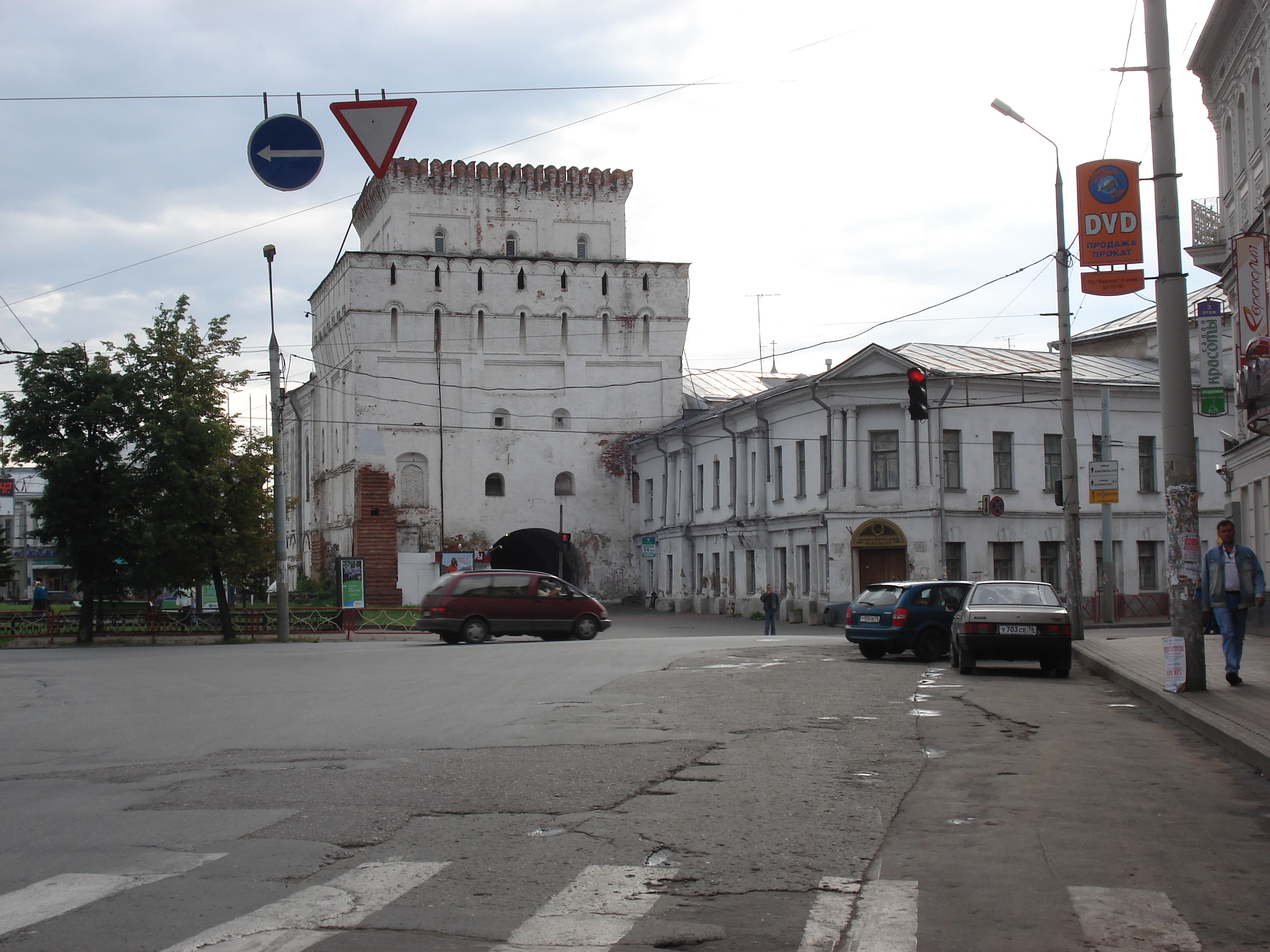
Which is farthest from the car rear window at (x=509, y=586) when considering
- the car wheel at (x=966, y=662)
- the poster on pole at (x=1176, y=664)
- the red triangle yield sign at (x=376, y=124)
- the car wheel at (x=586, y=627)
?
the poster on pole at (x=1176, y=664)

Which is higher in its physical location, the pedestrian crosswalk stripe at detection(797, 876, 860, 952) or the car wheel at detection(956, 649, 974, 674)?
the pedestrian crosswalk stripe at detection(797, 876, 860, 952)

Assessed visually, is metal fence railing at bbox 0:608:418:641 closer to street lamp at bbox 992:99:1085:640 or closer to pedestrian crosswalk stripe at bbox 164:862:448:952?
street lamp at bbox 992:99:1085:640

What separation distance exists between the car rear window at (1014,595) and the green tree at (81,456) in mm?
22980

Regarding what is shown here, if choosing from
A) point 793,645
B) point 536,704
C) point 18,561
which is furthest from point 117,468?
point 18,561

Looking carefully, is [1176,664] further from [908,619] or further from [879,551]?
[879,551]

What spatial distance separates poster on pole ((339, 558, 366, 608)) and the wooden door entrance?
16.3m

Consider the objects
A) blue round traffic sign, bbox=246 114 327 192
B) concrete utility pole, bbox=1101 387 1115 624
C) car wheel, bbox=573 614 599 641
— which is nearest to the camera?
blue round traffic sign, bbox=246 114 327 192

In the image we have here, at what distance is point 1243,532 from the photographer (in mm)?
Answer: 28922

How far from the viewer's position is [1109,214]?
1783 cm

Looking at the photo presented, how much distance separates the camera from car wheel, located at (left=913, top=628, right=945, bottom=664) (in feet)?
69.3

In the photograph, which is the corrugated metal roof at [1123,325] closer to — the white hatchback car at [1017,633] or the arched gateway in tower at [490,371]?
the arched gateway in tower at [490,371]

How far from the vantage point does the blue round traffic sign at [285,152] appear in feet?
42.7

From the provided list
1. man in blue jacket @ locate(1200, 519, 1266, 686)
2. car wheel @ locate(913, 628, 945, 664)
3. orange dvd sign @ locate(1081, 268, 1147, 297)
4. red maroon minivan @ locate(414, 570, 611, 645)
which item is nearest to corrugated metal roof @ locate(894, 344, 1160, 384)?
red maroon minivan @ locate(414, 570, 611, 645)

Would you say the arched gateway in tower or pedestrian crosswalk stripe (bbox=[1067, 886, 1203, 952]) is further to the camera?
the arched gateway in tower
